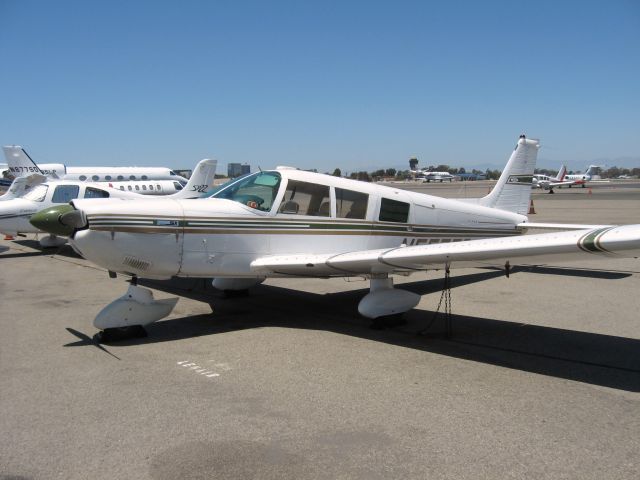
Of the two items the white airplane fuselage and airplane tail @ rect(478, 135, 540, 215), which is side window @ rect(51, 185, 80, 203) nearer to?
the white airplane fuselage

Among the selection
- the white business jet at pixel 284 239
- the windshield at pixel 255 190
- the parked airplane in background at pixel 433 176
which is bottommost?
the parked airplane in background at pixel 433 176

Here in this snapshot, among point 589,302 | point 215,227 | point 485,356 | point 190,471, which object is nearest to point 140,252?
point 215,227

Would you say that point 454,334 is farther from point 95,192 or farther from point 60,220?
point 95,192

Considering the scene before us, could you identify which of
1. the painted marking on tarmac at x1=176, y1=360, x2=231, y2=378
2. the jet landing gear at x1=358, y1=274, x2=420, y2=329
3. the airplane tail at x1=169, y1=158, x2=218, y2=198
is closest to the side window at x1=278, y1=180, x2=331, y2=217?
the jet landing gear at x1=358, y1=274, x2=420, y2=329

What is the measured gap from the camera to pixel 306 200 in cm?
743

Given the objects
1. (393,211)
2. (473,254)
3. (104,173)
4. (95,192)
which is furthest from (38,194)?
(104,173)

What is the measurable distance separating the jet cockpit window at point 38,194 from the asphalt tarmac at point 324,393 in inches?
303

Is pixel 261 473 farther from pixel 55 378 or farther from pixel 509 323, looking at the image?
pixel 509 323

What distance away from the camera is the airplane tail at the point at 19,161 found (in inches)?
1188

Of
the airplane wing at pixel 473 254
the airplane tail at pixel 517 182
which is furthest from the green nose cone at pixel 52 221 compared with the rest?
the airplane tail at pixel 517 182

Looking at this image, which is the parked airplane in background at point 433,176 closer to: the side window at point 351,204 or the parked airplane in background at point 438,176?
the parked airplane in background at point 438,176

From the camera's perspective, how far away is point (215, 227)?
6.70 metres

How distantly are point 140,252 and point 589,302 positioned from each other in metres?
6.70

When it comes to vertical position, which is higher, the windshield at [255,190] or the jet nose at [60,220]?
the windshield at [255,190]
